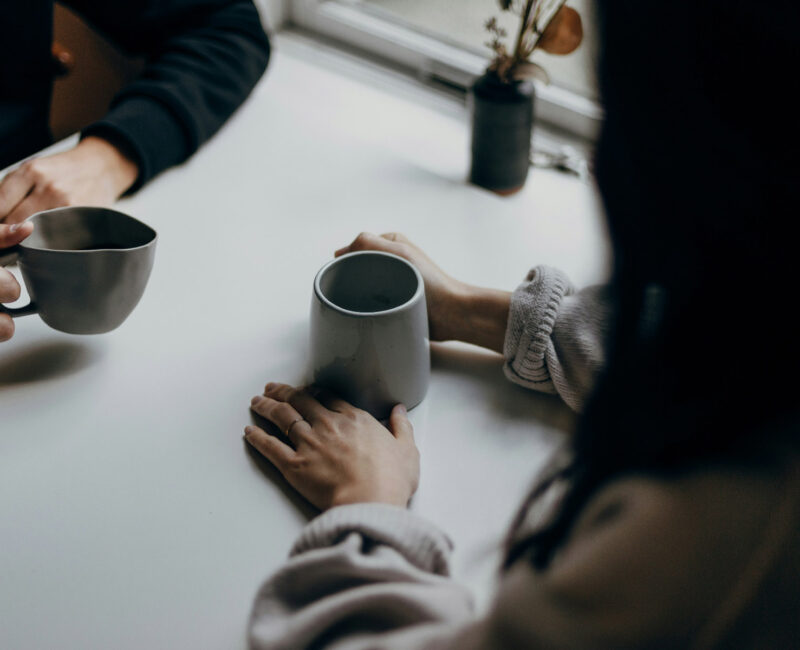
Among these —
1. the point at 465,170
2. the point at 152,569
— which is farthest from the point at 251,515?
the point at 465,170

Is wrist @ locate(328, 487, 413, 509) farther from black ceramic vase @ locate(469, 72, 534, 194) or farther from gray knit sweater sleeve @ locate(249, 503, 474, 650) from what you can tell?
black ceramic vase @ locate(469, 72, 534, 194)

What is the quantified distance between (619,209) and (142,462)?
15.8 inches

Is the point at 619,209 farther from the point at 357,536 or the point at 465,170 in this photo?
the point at 465,170

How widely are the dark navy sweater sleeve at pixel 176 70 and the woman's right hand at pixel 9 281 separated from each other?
0.23 meters

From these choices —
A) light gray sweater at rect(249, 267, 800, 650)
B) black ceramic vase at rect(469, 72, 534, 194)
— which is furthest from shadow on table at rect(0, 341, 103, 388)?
black ceramic vase at rect(469, 72, 534, 194)

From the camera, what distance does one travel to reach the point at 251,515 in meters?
0.51

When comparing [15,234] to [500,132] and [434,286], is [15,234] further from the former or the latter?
[500,132]

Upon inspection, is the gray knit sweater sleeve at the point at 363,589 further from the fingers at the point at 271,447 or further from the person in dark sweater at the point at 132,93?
the person in dark sweater at the point at 132,93

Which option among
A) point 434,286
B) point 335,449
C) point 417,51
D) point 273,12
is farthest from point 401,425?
point 273,12

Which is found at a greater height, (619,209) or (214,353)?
(619,209)

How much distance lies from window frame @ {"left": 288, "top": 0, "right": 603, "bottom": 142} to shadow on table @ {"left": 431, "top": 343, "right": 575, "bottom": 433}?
55 cm

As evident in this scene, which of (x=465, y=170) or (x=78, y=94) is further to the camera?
(x=78, y=94)

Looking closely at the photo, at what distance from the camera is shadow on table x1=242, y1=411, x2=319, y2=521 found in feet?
1.70

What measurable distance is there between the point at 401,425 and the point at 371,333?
0.09 meters
